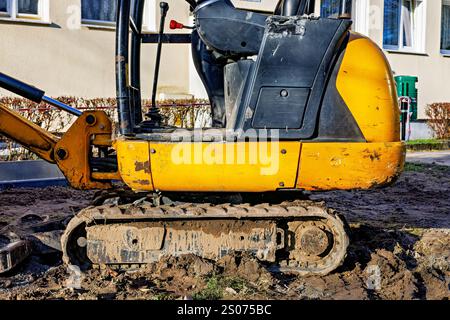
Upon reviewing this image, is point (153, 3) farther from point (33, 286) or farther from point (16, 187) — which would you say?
point (33, 286)

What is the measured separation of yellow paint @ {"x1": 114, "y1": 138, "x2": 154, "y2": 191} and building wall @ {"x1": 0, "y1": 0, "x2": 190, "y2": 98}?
7.67 m

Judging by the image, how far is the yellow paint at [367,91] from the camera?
475cm

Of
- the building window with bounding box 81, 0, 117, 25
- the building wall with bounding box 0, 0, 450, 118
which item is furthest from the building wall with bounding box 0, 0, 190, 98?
the building window with bounding box 81, 0, 117, 25

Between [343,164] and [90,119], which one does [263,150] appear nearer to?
[343,164]

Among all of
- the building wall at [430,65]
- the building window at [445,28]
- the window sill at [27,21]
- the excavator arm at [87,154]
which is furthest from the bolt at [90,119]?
the building window at [445,28]

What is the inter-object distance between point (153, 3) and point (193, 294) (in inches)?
385

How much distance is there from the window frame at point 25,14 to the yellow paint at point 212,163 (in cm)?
832

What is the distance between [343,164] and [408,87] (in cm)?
1338

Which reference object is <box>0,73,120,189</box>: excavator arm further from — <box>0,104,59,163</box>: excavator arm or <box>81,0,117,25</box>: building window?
<box>81,0,117,25</box>: building window

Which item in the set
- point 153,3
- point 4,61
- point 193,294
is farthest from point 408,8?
point 193,294

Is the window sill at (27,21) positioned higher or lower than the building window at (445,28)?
lower

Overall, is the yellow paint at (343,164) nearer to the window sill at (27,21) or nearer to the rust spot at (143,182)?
the rust spot at (143,182)

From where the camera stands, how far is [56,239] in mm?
5652

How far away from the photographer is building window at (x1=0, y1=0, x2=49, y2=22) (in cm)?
1194
